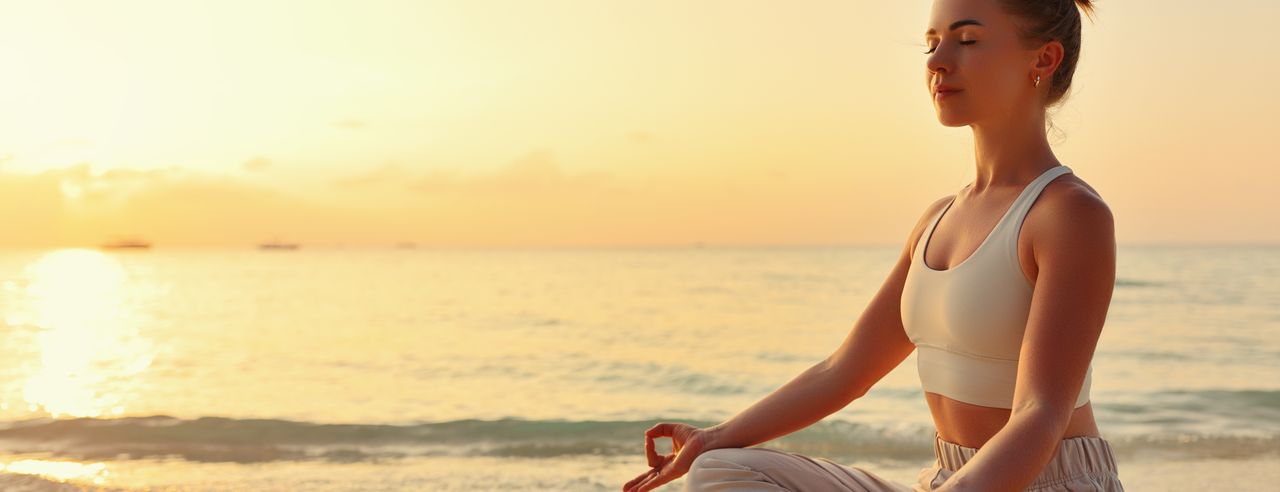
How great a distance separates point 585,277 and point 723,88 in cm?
1197

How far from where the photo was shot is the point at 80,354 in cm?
1598

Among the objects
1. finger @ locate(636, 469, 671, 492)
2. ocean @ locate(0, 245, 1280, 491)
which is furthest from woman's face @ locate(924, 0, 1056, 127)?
ocean @ locate(0, 245, 1280, 491)

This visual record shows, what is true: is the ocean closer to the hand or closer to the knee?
the hand

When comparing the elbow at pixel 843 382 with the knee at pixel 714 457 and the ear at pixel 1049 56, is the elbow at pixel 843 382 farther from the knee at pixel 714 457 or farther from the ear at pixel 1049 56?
the ear at pixel 1049 56

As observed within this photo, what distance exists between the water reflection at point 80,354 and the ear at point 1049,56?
9.74m

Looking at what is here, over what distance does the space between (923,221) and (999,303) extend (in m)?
0.47

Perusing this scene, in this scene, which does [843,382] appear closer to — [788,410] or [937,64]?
[788,410]

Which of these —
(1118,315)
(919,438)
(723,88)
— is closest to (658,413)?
(919,438)

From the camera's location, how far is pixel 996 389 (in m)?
1.85

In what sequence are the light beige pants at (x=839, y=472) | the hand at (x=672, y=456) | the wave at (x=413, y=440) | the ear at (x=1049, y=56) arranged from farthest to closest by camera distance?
the wave at (x=413, y=440), the hand at (x=672, y=456), the ear at (x=1049, y=56), the light beige pants at (x=839, y=472)

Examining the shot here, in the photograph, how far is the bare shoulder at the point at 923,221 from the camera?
7.22 ft

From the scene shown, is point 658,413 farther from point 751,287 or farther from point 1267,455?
point 751,287

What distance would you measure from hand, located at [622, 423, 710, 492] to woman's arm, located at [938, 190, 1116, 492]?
0.63 meters

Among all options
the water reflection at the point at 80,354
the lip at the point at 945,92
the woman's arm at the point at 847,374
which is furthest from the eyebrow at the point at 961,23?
the water reflection at the point at 80,354
